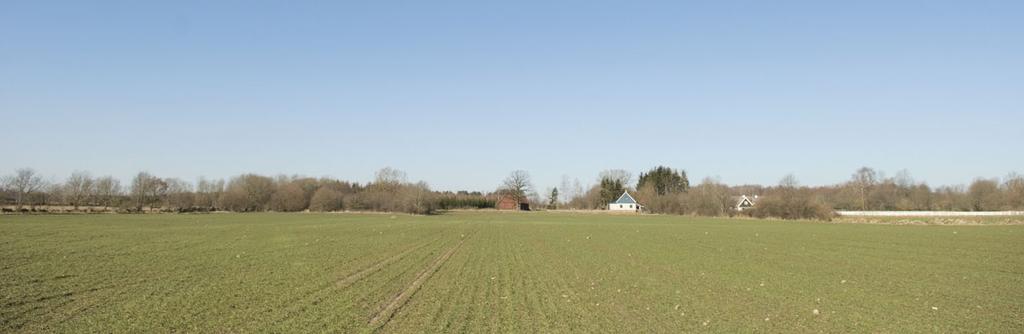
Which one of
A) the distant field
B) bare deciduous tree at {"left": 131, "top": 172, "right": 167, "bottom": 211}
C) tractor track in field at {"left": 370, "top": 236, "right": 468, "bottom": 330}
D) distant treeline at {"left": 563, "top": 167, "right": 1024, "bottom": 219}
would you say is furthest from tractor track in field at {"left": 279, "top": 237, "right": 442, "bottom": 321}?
bare deciduous tree at {"left": 131, "top": 172, "right": 167, "bottom": 211}

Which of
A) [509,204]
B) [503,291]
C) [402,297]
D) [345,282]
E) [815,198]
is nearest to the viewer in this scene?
[402,297]

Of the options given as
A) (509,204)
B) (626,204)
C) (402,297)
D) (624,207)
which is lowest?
(402,297)

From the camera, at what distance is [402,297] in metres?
13.1

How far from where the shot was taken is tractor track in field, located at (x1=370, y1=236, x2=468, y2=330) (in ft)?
34.7

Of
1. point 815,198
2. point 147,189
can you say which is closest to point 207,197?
point 147,189

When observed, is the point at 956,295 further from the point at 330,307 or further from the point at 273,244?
the point at 273,244

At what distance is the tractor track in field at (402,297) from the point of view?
10578mm

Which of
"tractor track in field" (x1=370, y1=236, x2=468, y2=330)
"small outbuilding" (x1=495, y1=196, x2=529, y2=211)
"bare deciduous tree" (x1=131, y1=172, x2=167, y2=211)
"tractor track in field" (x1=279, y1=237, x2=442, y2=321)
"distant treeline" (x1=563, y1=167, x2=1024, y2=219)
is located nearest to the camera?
"tractor track in field" (x1=370, y1=236, x2=468, y2=330)

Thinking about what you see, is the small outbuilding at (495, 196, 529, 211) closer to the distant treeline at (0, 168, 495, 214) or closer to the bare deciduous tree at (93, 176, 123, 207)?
the distant treeline at (0, 168, 495, 214)

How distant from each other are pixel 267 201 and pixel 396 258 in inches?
4193

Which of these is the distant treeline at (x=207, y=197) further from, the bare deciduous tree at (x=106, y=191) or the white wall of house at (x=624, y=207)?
the white wall of house at (x=624, y=207)

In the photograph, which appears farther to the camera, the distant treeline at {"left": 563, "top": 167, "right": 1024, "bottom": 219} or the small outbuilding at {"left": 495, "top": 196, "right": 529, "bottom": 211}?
the small outbuilding at {"left": 495, "top": 196, "right": 529, "bottom": 211}

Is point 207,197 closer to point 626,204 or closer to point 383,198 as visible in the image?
point 383,198

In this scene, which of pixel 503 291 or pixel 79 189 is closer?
pixel 503 291
